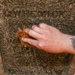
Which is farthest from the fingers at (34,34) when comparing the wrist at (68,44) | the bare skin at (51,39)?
the wrist at (68,44)

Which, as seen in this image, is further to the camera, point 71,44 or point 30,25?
point 30,25

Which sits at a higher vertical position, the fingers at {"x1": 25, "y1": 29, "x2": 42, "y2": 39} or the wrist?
the fingers at {"x1": 25, "y1": 29, "x2": 42, "y2": 39}

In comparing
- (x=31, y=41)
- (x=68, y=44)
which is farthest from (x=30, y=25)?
(x=68, y=44)

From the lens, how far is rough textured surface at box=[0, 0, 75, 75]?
1.03m

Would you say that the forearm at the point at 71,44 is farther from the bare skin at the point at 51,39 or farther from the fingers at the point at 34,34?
the fingers at the point at 34,34

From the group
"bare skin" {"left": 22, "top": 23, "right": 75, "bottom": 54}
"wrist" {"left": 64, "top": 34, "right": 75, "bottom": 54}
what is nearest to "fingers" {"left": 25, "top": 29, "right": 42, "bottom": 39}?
"bare skin" {"left": 22, "top": 23, "right": 75, "bottom": 54}

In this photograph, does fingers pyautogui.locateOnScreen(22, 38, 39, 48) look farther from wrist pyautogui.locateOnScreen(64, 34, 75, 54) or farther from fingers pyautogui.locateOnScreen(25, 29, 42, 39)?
wrist pyautogui.locateOnScreen(64, 34, 75, 54)

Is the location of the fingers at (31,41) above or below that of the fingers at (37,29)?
below

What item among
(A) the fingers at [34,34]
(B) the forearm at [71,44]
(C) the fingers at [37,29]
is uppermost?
(C) the fingers at [37,29]

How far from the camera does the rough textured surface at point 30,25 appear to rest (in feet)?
3.39

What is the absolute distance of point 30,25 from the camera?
1.13 m

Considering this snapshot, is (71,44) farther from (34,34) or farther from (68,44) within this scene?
(34,34)

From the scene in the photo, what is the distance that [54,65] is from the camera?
55.3 inches

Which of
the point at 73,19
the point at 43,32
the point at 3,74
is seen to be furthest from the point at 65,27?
the point at 3,74
